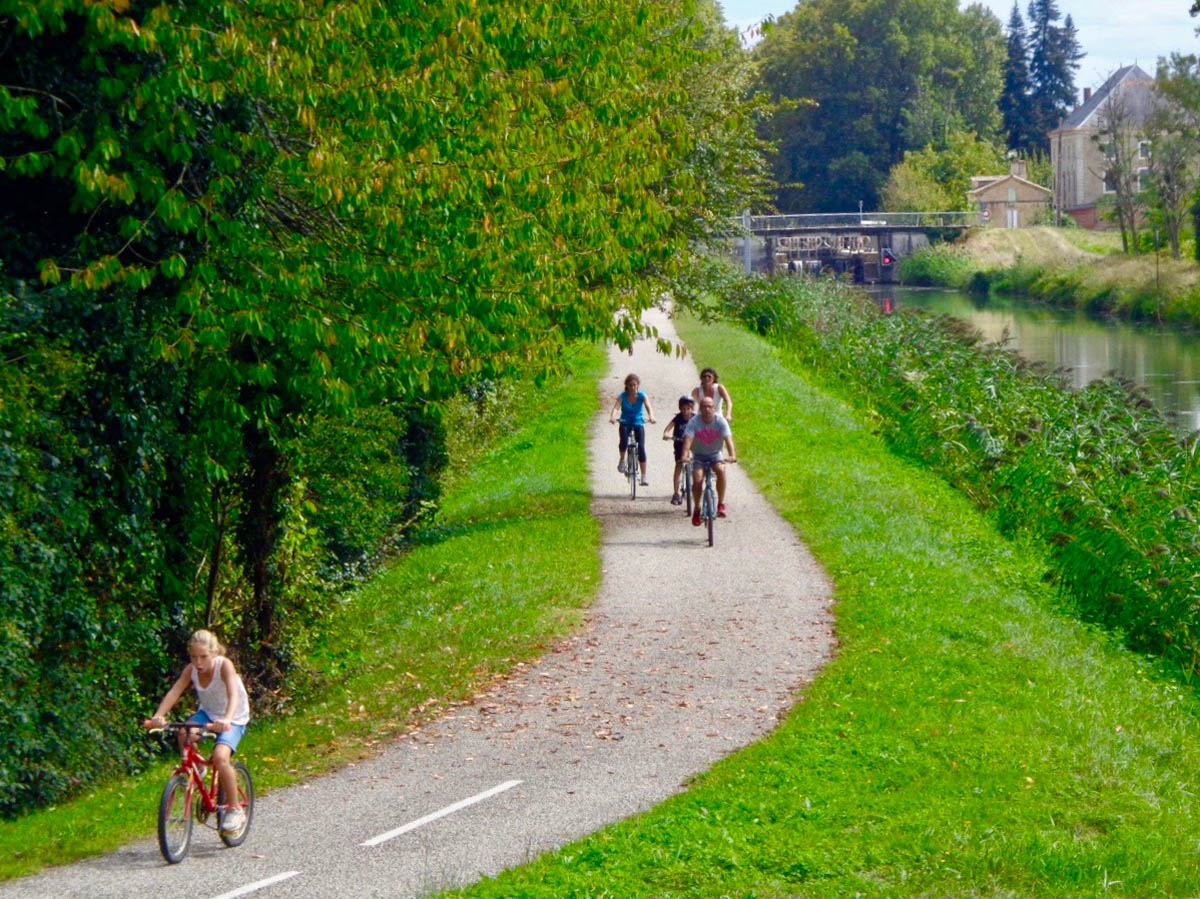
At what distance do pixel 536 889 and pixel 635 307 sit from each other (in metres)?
8.25

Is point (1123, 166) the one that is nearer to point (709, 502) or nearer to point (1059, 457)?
point (1059, 457)

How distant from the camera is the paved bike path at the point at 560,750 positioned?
866 centimetres

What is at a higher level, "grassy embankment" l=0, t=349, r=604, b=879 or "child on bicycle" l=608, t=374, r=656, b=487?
"child on bicycle" l=608, t=374, r=656, b=487

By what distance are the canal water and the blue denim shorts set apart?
834 inches

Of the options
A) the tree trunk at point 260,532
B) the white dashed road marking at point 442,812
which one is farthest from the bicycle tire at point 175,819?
the tree trunk at point 260,532

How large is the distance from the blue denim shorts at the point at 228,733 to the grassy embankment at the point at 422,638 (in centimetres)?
83

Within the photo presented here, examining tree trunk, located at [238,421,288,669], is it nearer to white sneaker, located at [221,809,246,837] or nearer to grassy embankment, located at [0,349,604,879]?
grassy embankment, located at [0,349,604,879]

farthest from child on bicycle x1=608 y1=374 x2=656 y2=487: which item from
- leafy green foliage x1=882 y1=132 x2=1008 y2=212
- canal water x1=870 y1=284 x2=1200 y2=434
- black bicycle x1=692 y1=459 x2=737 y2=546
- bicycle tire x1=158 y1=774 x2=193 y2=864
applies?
leafy green foliage x1=882 y1=132 x2=1008 y2=212

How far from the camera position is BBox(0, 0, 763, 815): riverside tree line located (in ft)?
33.5

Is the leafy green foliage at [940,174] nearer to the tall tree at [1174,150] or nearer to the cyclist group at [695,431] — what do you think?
the tall tree at [1174,150]

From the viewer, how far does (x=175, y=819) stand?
883 centimetres

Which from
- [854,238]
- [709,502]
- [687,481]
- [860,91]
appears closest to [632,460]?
[687,481]

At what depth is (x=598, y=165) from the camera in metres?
13.8

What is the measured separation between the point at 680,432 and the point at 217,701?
437 inches
